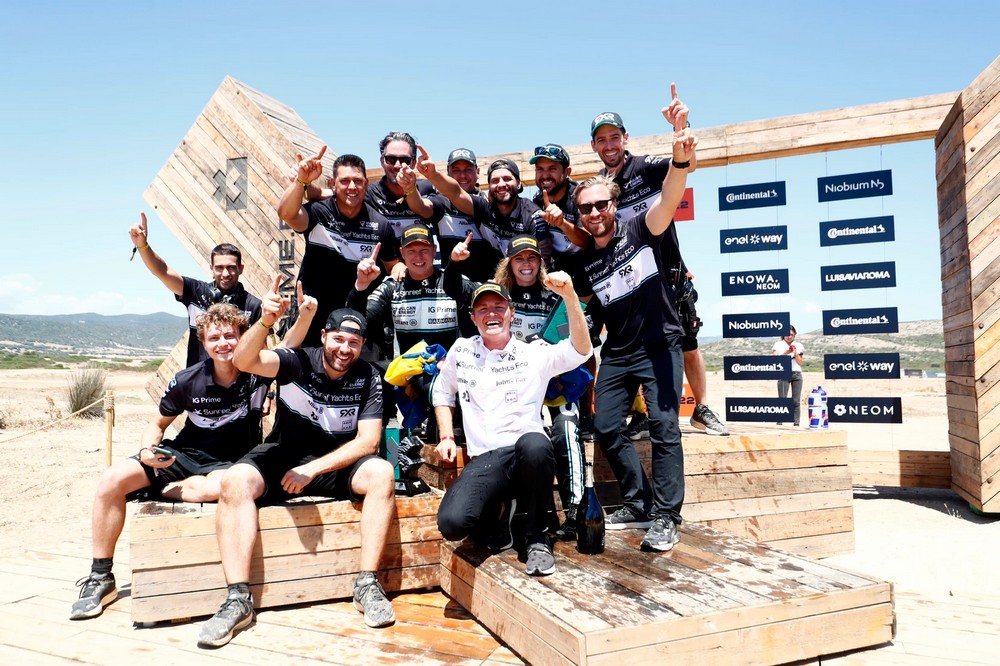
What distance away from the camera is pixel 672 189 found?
3.71 m

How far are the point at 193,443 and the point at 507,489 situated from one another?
1.75 metres

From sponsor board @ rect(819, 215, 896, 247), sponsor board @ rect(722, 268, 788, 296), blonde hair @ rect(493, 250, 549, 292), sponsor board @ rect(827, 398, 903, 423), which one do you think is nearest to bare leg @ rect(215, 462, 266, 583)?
blonde hair @ rect(493, 250, 549, 292)

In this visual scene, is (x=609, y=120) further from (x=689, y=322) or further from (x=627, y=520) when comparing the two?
(x=627, y=520)

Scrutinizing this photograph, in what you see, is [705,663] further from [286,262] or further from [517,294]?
[286,262]

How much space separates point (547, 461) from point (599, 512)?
0.44 metres

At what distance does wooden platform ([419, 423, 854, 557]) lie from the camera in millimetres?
4766

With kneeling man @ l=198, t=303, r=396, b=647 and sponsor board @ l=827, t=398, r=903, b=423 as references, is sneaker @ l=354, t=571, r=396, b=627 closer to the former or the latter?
kneeling man @ l=198, t=303, r=396, b=647

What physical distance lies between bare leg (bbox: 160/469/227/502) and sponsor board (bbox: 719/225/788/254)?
5274 mm

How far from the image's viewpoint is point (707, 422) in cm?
524

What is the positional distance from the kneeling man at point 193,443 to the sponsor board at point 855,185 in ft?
17.8

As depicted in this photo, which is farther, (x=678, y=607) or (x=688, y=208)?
(x=688, y=208)

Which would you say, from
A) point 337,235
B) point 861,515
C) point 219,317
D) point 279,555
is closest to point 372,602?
point 279,555

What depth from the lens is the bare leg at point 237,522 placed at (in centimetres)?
334

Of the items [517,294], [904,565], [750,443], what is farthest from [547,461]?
[904,565]
